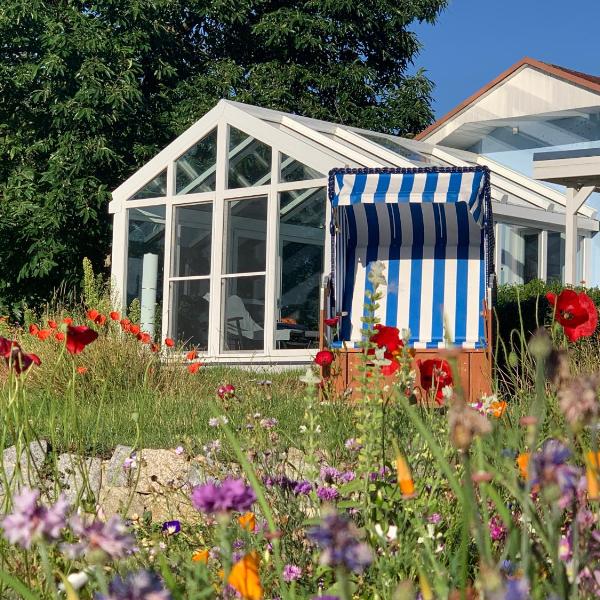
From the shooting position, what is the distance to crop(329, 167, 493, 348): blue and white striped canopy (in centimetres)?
830

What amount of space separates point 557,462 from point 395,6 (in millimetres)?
19965

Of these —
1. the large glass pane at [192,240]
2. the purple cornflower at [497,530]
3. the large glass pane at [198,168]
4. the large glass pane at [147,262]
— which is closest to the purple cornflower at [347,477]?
the purple cornflower at [497,530]

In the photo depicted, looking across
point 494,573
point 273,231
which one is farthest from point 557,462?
point 273,231

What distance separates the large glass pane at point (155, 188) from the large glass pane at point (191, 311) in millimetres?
1120

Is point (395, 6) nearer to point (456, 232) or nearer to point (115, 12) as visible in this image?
point (115, 12)

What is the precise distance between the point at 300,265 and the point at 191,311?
5.18ft

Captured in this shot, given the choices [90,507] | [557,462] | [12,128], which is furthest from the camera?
[12,128]

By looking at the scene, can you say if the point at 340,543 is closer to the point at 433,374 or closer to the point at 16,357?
the point at 16,357

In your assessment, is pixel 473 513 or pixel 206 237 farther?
pixel 206 237

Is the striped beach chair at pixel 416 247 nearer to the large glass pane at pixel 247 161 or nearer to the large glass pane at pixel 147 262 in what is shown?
the large glass pane at pixel 247 161

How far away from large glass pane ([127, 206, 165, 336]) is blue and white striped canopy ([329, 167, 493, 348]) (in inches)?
152

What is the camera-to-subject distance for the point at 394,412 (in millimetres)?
2686

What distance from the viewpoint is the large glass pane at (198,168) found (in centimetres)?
1197

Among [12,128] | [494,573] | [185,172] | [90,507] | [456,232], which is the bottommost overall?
[90,507]
